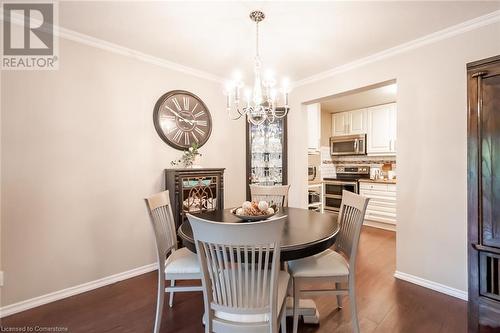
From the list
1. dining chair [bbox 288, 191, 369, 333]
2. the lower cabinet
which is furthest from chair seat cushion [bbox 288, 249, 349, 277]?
the lower cabinet

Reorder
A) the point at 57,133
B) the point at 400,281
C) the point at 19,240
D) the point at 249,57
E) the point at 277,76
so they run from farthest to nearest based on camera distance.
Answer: the point at 277,76
the point at 249,57
the point at 400,281
the point at 57,133
the point at 19,240

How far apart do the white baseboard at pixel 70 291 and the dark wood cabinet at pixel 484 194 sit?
2900mm

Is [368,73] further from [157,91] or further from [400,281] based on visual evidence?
[157,91]

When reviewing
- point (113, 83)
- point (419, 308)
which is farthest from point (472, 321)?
point (113, 83)

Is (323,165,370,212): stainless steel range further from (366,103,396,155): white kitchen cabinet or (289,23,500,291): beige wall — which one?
(289,23,500,291): beige wall

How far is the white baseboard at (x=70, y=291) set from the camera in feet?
6.39

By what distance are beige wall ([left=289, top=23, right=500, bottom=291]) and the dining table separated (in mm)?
1083

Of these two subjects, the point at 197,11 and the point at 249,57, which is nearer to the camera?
the point at 197,11

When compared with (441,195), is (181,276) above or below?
below

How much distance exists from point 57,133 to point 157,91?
1104 mm

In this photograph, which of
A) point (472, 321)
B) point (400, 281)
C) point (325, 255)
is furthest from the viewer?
point (400, 281)

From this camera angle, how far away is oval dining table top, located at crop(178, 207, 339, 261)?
1377 millimetres

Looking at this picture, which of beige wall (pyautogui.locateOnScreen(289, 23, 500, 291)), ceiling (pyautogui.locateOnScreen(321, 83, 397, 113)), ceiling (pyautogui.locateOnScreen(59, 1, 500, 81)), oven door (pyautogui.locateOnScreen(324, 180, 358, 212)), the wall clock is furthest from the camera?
oven door (pyautogui.locateOnScreen(324, 180, 358, 212))

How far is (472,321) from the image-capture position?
5.14ft
